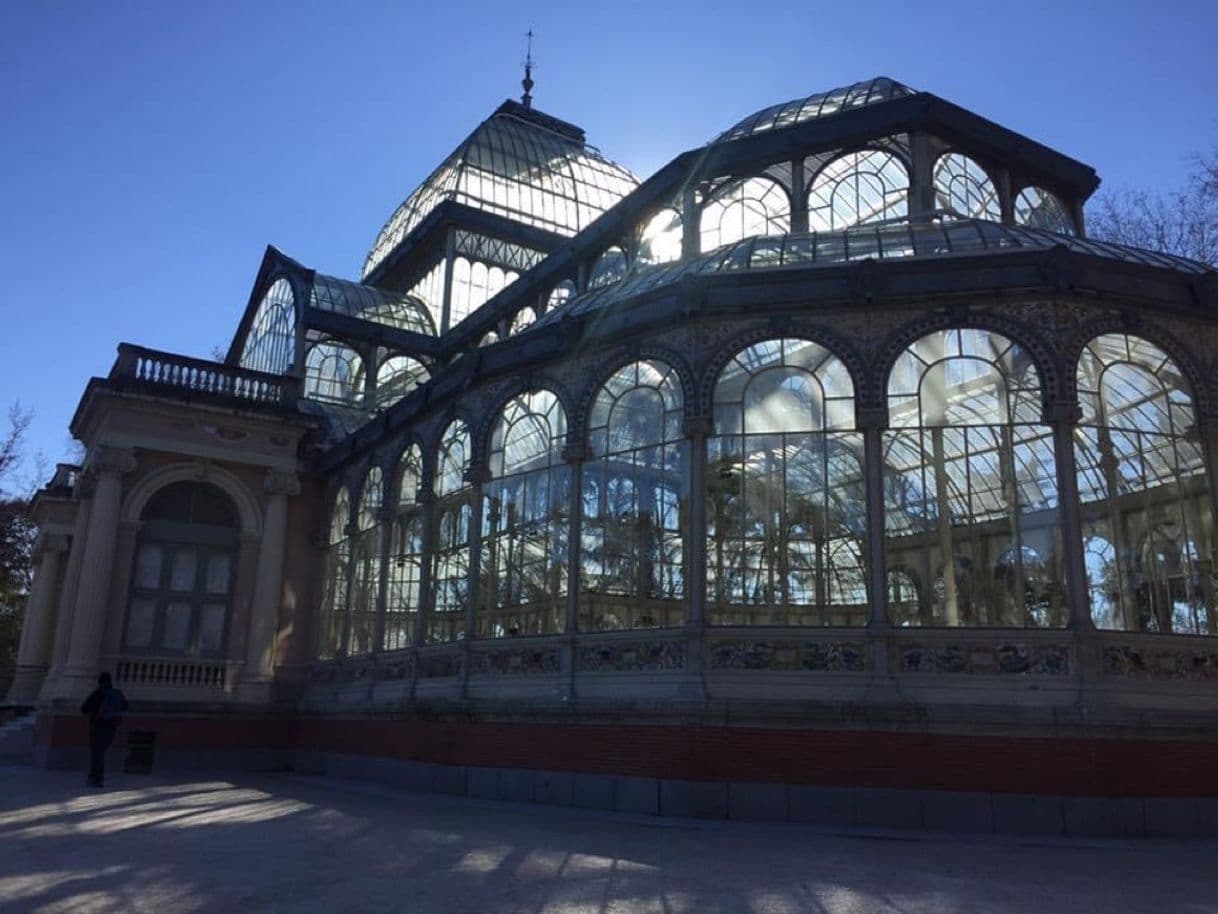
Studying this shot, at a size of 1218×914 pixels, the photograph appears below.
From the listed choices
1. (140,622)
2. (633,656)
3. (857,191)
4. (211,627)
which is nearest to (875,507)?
(633,656)

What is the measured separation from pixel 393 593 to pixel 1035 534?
11.7 meters

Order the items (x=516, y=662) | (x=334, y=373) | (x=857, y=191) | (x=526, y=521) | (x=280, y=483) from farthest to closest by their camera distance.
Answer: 1. (x=334, y=373)
2. (x=280, y=483)
3. (x=857, y=191)
4. (x=526, y=521)
5. (x=516, y=662)

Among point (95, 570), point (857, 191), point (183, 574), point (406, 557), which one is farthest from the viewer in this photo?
point (183, 574)

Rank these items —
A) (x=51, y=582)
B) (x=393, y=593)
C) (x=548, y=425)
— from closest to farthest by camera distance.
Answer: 1. (x=548, y=425)
2. (x=393, y=593)
3. (x=51, y=582)

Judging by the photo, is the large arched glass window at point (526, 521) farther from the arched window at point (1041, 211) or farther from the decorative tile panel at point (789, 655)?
the arched window at point (1041, 211)

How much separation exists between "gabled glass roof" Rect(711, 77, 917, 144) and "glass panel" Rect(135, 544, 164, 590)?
15.1 m

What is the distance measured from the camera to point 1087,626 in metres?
12.2

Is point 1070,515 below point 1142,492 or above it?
Answer: below

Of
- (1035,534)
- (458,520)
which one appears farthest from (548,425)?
(1035,534)

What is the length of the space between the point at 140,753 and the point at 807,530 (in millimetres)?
13668

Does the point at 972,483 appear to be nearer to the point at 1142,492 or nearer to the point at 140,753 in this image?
the point at 1142,492

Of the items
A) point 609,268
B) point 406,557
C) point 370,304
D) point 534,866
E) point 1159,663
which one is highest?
point 370,304

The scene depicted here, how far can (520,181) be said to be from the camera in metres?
33.0

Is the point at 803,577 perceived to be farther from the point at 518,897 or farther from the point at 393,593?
the point at 393,593
